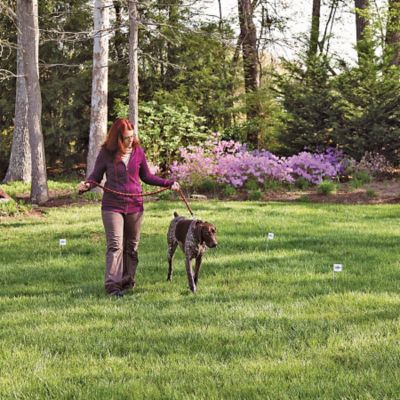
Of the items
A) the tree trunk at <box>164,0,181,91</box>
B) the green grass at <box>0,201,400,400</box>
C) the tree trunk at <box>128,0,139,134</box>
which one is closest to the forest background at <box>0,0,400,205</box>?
the tree trunk at <box>164,0,181,91</box>

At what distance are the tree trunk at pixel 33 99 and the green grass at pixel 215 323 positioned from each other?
492cm

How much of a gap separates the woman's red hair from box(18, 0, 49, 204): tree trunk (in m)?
7.98

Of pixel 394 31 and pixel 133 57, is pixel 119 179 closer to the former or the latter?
pixel 133 57

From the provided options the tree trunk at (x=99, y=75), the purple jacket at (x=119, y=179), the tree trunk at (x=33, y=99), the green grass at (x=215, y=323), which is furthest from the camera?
the tree trunk at (x=99, y=75)

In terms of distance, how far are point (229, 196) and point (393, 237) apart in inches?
239

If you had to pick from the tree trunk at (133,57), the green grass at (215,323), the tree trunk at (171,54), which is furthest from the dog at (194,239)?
the tree trunk at (171,54)

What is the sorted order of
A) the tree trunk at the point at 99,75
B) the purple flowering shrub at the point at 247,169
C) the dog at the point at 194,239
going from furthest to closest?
the purple flowering shrub at the point at 247,169, the tree trunk at the point at 99,75, the dog at the point at 194,239

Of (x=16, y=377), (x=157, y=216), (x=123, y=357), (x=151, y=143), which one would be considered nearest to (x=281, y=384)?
(x=123, y=357)

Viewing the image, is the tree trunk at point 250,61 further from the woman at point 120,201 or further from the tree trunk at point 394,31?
the woman at point 120,201

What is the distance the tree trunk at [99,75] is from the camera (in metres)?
14.2

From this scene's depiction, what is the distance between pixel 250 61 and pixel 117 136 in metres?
15.7

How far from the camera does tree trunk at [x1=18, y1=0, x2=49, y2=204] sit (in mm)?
13664

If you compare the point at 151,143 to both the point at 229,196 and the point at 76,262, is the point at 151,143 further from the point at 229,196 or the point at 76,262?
the point at 76,262

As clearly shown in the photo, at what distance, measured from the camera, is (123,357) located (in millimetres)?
4262
